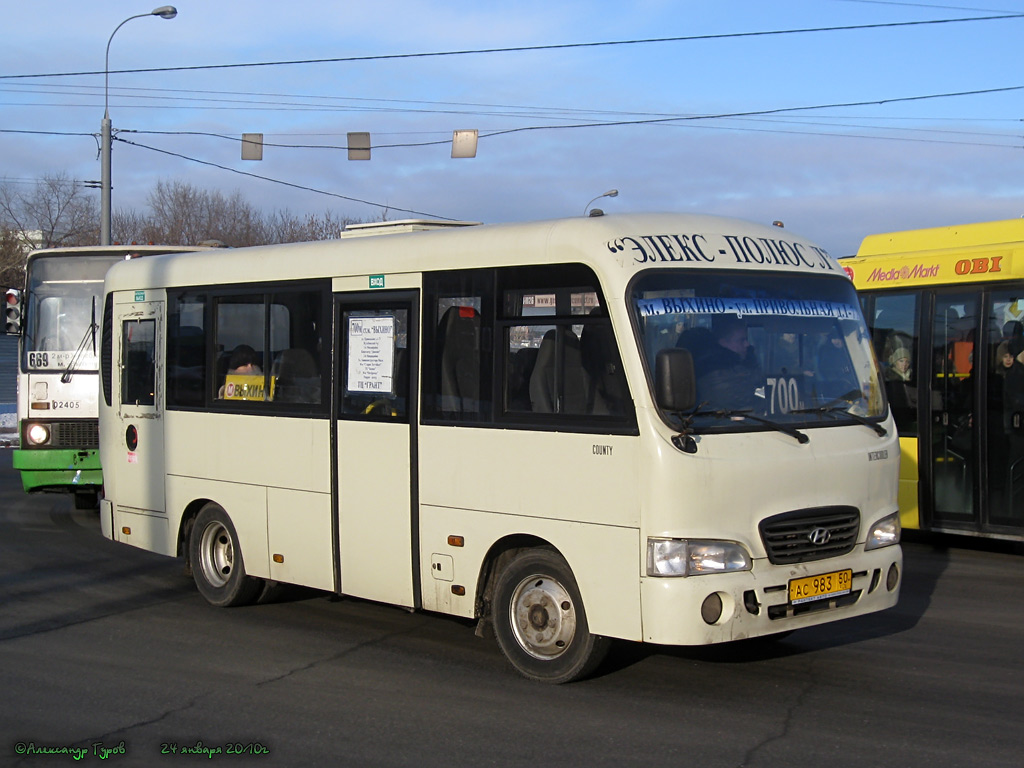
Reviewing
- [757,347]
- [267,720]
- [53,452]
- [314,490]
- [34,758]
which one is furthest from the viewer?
[53,452]

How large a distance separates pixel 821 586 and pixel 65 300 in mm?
11263

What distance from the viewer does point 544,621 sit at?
6.96m

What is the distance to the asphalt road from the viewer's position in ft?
19.0

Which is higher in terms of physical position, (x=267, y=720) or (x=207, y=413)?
(x=207, y=413)

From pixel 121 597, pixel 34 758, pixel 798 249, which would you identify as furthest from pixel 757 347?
pixel 121 597

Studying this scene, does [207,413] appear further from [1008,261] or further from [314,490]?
[1008,261]

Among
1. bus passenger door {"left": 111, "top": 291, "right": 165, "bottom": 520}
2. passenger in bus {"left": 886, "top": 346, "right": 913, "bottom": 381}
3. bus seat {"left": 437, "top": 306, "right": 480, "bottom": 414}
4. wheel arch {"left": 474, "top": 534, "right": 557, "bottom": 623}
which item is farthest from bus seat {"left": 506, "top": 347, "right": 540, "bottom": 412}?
passenger in bus {"left": 886, "top": 346, "right": 913, "bottom": 381}

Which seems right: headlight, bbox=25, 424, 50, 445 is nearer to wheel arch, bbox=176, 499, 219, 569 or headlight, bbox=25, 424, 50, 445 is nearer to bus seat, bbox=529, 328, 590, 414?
wheel arch, bbox=176, 499, 219, 569

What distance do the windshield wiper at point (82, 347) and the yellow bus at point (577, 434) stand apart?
6246mm

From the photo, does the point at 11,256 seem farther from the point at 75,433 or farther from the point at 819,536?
the point at 819,536

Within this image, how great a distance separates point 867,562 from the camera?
22.6 feet

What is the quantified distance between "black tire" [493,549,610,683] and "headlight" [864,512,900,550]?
1.71 metres

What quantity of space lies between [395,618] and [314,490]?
1256 mm

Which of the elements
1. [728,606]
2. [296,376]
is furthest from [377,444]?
[728,606]
